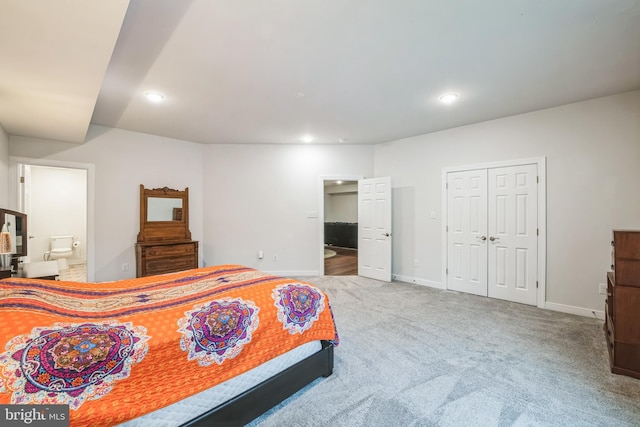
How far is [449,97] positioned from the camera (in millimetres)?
3127

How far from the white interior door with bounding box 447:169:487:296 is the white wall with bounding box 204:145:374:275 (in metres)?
1.67

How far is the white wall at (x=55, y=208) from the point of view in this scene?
19.3ft

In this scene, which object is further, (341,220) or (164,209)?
(341,220)

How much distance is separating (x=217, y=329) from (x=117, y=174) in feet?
13.2

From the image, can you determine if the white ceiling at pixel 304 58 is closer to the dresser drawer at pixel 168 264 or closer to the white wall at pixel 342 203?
the dresser drawer at pixel 168 264

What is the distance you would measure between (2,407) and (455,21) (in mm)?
3059

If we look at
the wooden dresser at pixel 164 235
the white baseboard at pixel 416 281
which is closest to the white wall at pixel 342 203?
the white baseboard at pixel 416 281

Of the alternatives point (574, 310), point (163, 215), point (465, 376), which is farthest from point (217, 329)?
point (574, 310)

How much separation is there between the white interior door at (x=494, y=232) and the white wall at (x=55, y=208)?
24.7 feet

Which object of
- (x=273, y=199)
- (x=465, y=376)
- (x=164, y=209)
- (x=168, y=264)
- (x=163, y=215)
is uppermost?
(x=273, y=199)

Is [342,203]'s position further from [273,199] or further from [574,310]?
[574,310]

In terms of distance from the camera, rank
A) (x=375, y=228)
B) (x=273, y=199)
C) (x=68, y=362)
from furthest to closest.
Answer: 1. (x=273, y=199)
2. (x=375, y=228)
3. (x=68, y=362)

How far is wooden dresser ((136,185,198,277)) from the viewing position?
13.8 ft

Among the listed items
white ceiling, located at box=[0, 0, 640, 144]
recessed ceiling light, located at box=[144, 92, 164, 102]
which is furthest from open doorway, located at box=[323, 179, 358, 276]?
recessed ceiling light, located at box=[144, 92, 164, 102]
